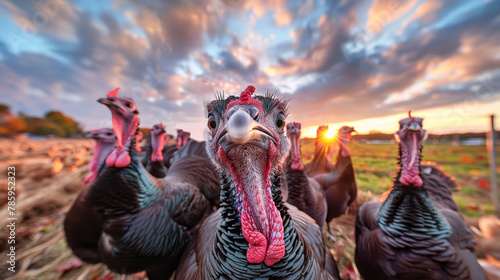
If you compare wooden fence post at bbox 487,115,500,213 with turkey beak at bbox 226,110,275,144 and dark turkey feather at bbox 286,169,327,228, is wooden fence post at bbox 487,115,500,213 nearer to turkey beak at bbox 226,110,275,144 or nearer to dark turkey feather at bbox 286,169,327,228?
dark turkey feather at bbox 286,169,327,228

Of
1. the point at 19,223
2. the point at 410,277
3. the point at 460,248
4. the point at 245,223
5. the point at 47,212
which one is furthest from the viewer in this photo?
the point at 47,212

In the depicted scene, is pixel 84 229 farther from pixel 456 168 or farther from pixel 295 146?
pixel 456 168

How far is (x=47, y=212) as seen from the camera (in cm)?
408

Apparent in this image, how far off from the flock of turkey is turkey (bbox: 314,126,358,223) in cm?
103

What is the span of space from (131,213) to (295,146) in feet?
9.49

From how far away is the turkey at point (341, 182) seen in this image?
3898 millimetres

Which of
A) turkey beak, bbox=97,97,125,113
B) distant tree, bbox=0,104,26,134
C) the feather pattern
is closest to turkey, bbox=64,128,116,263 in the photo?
turkey beak, bbox=97,97,125,113

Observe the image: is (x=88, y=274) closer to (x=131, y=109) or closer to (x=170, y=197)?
(x=170, y=197)

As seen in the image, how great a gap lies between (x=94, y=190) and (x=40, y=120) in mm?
4643

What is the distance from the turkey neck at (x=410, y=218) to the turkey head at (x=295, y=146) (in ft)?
4.56

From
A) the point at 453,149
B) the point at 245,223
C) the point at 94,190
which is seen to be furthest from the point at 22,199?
the point at 453,149

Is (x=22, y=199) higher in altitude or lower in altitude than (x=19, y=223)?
higher

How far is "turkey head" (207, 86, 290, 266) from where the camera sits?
0.89 metres

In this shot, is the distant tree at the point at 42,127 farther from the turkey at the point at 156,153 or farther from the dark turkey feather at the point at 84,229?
the dark turkey feather at the point at 84,229
